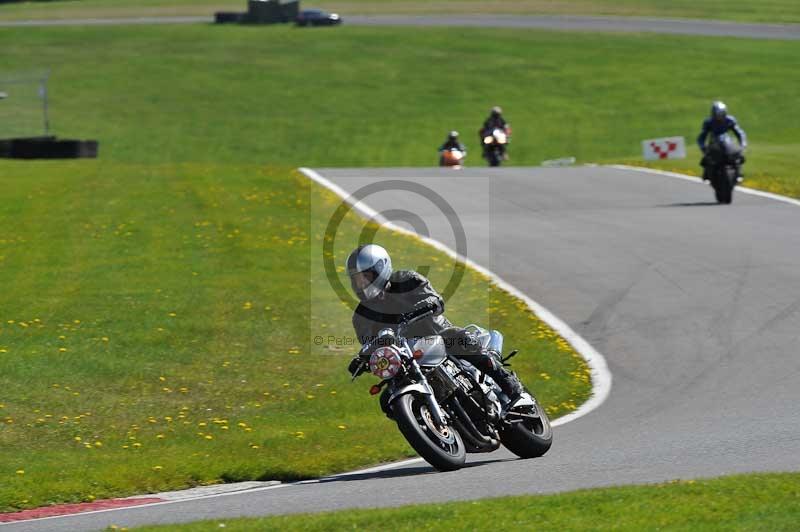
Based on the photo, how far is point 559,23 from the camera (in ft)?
233

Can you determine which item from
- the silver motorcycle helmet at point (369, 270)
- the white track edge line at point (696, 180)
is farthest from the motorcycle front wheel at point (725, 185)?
the silver motorcycle helmet at point (369, 270)

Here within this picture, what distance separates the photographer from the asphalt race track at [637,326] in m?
9.20

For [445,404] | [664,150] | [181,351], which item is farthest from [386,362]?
[664,150]

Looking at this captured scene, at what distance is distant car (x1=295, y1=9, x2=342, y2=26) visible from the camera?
2849 inches

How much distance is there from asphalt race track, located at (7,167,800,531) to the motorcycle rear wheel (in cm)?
13

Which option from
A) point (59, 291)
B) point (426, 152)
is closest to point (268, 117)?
point (426, 152)

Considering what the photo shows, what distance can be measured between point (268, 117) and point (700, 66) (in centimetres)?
2019

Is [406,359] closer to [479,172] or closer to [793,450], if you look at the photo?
[793,450]

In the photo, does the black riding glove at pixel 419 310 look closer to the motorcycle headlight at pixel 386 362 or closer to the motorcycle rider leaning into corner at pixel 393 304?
the motorcycle rider leaning into corner at pixel 393 304

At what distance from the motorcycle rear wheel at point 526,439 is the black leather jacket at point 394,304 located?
119 centimetres

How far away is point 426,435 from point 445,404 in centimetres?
63

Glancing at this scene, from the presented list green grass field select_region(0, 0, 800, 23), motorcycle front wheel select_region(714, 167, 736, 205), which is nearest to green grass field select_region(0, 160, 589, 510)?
motorcycle front wheel select_region(714, 167, 736, 205)

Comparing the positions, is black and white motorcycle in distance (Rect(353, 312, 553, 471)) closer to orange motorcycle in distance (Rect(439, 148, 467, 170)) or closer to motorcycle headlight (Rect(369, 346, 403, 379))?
motorcycle headlight (Rect(369, 346, 403, 379))

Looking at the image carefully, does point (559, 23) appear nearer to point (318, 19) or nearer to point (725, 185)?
point (318, 19)
